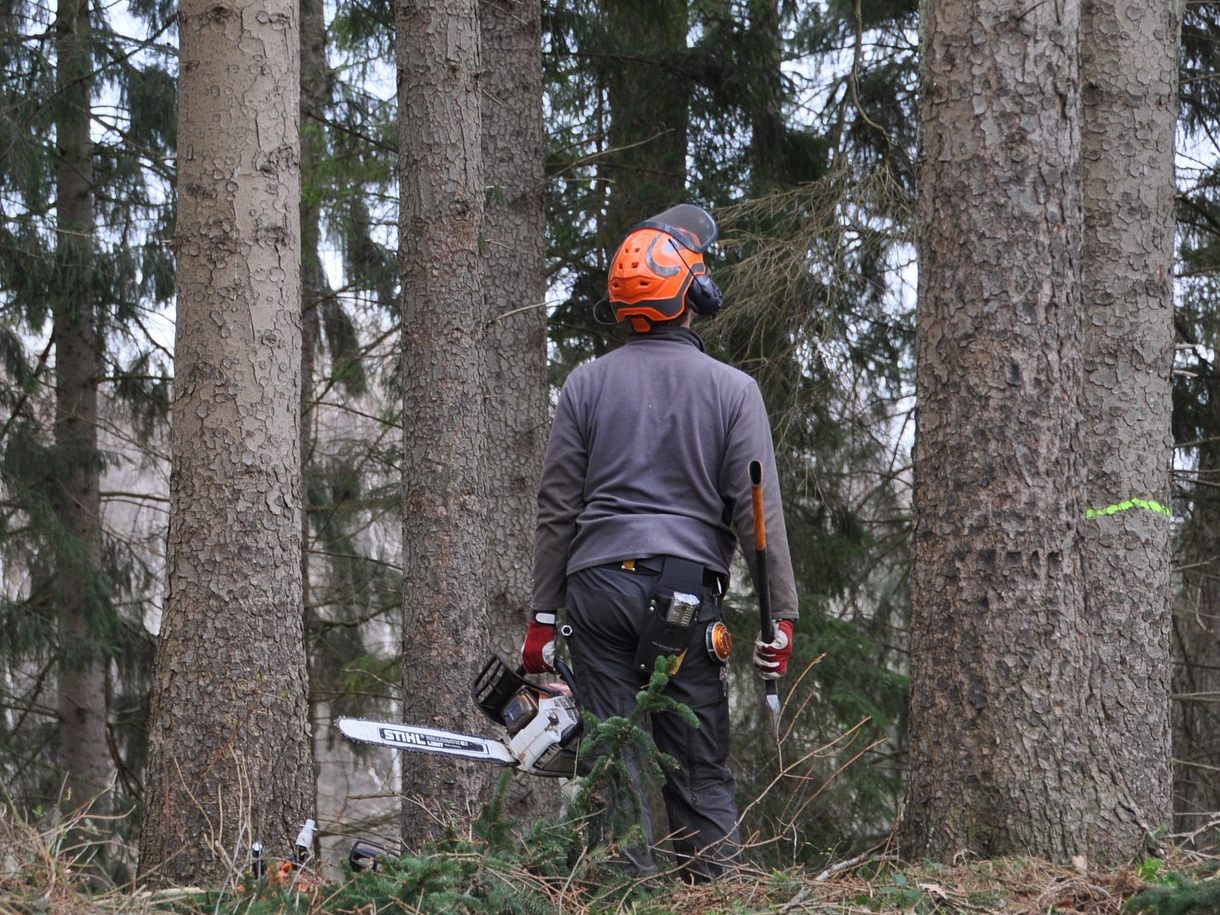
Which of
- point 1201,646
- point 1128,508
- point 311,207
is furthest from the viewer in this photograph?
point 1201,646

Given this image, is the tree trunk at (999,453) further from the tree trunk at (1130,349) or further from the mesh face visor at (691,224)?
the tree trunk at (1130,349)

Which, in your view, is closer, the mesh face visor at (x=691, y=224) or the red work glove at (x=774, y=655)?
the red work glove at (x=774, y=655)

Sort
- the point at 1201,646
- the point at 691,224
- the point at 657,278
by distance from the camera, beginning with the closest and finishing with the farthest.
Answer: the point at 657,278
the point at 691,224
the point at 1201,646

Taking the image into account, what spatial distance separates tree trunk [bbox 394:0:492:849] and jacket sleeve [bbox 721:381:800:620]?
2438mm

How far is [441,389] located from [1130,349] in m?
3.35

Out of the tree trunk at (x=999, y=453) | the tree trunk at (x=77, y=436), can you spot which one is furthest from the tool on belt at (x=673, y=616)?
the tree trunk at (x=77, y=436)

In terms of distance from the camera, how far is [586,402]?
14.2 feet

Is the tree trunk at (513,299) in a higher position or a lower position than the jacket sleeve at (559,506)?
higher

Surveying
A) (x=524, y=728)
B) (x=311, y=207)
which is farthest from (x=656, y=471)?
(x=311, y=207)

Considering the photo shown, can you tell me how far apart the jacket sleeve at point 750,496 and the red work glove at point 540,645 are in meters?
0.71

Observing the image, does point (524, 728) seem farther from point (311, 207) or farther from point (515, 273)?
point (311, 207)

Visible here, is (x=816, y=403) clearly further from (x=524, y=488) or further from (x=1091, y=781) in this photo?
(x=1091, y=781)

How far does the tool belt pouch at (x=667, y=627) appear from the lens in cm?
396

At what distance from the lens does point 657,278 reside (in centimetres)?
428
